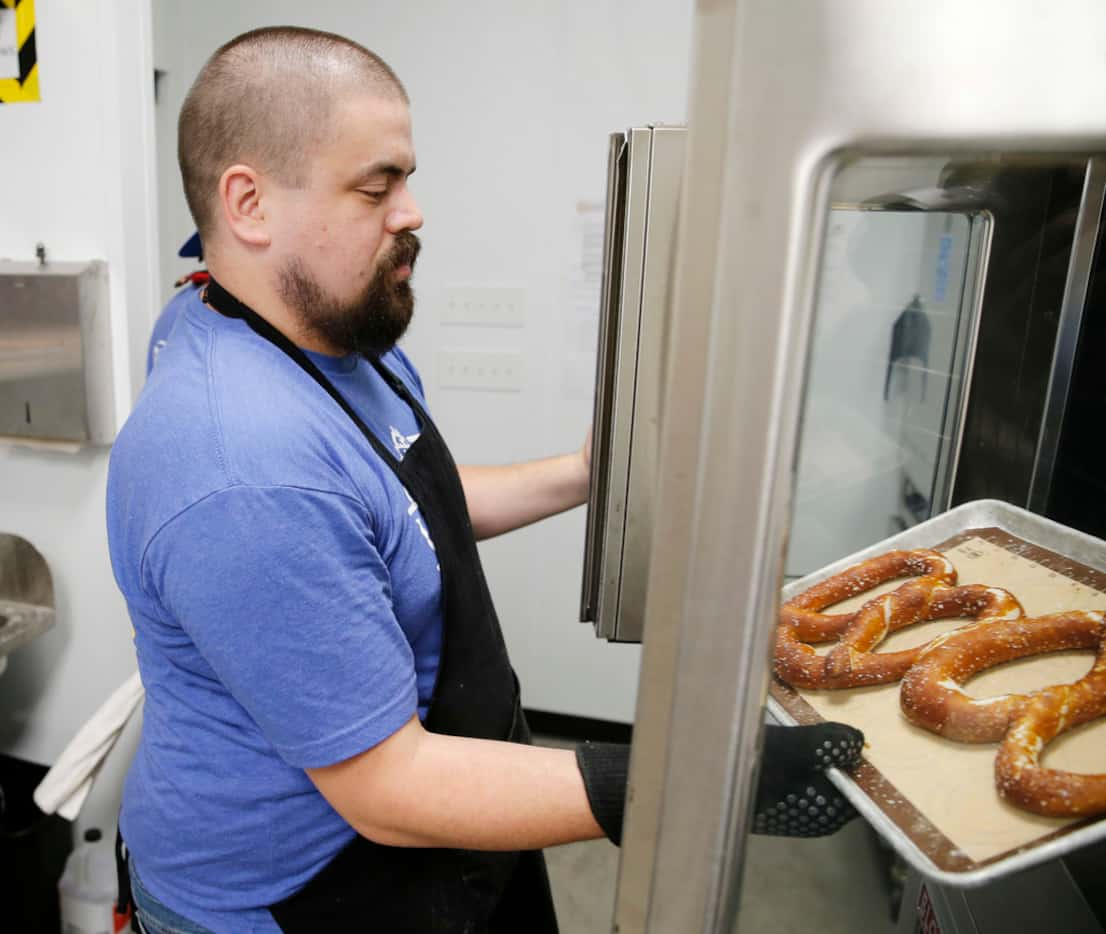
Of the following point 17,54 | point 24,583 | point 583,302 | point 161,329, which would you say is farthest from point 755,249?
point 583,302

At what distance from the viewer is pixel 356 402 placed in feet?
2.93

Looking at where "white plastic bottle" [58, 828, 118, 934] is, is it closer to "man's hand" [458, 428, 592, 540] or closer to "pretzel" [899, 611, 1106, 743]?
"man's hand" [458, 428, 592, 540]

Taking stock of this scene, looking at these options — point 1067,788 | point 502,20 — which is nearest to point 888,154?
point 1067,788

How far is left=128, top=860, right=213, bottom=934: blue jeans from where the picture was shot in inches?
33.2

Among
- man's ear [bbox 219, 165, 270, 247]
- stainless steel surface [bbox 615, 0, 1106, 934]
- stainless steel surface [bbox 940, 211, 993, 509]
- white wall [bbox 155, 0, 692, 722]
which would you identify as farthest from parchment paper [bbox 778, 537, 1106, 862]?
white wall [bbox 155, 0, 692, 722]

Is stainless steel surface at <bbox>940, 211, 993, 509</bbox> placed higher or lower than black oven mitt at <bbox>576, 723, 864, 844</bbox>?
higher

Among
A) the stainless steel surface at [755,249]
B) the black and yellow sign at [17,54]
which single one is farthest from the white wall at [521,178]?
the stainless steel surface at [755,249]

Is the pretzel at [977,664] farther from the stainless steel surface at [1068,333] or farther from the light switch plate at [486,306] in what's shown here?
the light switch plate at [486,306]

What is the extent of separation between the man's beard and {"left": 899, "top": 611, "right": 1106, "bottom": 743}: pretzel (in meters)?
0.62

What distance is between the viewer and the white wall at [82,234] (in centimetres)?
139

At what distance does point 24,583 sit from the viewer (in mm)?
1647

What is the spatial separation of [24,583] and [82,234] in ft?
2.39

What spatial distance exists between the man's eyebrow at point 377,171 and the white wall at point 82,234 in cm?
87

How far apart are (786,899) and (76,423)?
145 cm
